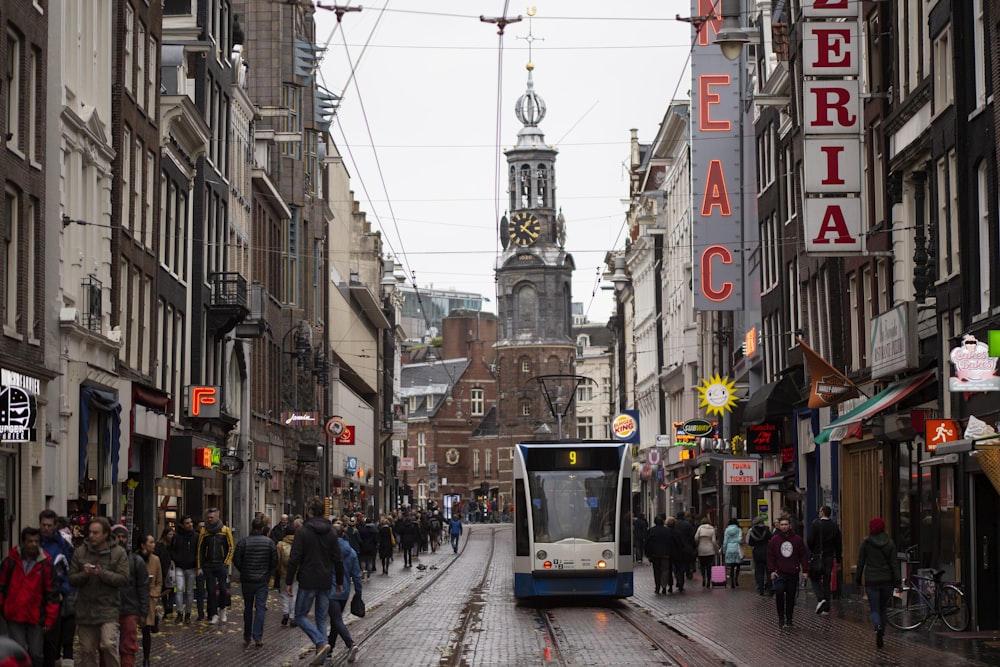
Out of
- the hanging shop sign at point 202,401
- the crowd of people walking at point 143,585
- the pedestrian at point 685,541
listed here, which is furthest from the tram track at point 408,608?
the hanging shop sign at point 202,401

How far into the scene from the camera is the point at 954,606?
2269 cm

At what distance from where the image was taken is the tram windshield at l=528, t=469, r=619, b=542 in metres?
30.3

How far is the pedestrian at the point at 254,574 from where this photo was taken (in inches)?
845

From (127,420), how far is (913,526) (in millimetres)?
14099

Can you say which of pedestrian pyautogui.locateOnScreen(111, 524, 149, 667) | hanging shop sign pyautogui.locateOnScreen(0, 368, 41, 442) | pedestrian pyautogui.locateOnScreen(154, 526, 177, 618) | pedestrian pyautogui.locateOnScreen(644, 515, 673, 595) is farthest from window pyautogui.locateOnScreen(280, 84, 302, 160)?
pedestrian pyautogui.locateOnScreen(111, 524, 149, 667)

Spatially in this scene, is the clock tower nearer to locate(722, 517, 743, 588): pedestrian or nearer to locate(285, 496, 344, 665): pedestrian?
locate(722, 517, 743, 588): pedestrian

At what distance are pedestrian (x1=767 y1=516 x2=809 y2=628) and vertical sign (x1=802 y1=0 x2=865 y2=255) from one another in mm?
8226

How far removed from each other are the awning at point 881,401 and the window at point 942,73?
411cm

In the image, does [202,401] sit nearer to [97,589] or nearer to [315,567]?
[315,567]

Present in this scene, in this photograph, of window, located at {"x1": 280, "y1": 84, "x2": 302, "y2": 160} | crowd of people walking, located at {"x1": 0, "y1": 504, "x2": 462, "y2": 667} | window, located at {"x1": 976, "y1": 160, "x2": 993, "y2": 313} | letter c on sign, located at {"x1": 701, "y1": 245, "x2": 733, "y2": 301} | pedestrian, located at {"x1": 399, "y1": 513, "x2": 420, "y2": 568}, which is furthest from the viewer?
window, located at {"x1": 280, "y1": 84, "x2": 302, "y2": 160}

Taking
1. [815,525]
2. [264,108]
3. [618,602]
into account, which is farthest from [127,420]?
[264,108]

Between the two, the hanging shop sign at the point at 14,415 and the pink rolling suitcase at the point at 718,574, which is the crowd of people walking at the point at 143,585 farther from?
the pink rolling suitcase at the point at 718,574

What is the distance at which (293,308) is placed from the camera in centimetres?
6153

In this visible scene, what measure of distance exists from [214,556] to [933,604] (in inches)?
384
